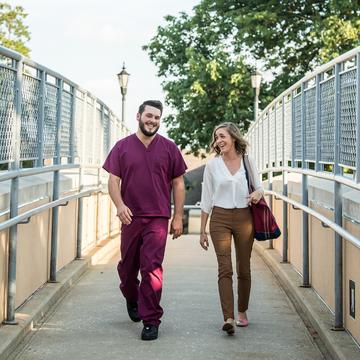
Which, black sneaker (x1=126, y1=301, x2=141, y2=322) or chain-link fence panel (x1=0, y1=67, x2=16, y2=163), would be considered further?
black sneaker (x1=126, y1=301, x2=141, y2=322)

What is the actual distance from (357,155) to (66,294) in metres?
3.62

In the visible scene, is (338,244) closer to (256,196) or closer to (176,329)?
(256,196)

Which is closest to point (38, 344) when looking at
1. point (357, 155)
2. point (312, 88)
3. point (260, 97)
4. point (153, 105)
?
point (153, 105)

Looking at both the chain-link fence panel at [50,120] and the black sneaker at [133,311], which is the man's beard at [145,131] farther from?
the chain-link fence panel at [50,120]

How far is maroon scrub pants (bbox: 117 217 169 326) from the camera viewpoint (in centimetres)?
603

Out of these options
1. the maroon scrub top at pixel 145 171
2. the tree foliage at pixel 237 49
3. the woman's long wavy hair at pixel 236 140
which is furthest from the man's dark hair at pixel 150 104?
the tree foliage at pixel 237 49

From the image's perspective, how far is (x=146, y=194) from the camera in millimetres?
6156

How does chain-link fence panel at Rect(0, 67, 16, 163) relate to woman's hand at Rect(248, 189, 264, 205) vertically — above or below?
above

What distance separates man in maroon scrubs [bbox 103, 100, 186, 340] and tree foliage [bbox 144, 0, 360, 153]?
1903 cm

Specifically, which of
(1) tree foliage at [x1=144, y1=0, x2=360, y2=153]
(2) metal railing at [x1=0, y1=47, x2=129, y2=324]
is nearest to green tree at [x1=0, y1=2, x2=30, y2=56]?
(1) tree foliage at [x1=144, y1=0, x2=360, y2=153]

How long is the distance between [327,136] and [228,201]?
40.6 inches

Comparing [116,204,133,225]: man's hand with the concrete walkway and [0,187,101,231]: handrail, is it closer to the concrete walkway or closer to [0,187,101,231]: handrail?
[0,187,101,231]: handrail

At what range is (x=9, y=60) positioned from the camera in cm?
588

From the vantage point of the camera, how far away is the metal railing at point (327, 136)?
217 inches
